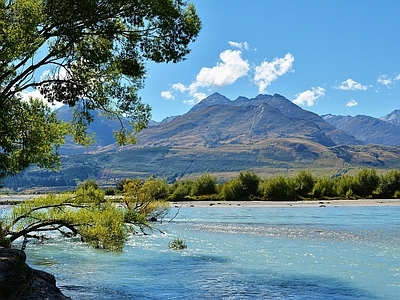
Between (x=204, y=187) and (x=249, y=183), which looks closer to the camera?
(x=249, y=183)

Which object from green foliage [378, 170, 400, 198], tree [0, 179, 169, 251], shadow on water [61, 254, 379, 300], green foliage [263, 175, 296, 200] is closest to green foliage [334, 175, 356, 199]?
green foliage [378, 170, 400, 198]

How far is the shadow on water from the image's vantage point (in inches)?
658

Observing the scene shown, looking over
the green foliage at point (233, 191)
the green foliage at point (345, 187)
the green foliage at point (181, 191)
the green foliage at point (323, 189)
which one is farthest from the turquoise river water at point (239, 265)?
the green foliage at point (181, 191)

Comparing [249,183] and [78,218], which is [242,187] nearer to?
[249,183]

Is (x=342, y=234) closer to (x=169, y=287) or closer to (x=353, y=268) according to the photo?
(x=353, y=268)

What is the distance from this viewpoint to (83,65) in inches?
529

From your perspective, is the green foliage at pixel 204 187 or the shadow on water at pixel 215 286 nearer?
the shadow on water at pixel 215 286

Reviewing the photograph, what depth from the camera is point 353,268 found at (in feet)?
71.6

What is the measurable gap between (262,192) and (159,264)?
205 ft

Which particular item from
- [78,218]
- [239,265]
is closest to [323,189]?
[239,265]

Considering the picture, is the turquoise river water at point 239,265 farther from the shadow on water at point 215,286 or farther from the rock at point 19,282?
the rock at point 19,282

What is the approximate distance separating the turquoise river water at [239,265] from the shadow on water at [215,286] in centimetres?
4

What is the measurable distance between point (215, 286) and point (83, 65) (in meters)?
10.2

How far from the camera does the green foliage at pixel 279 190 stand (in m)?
81.2
